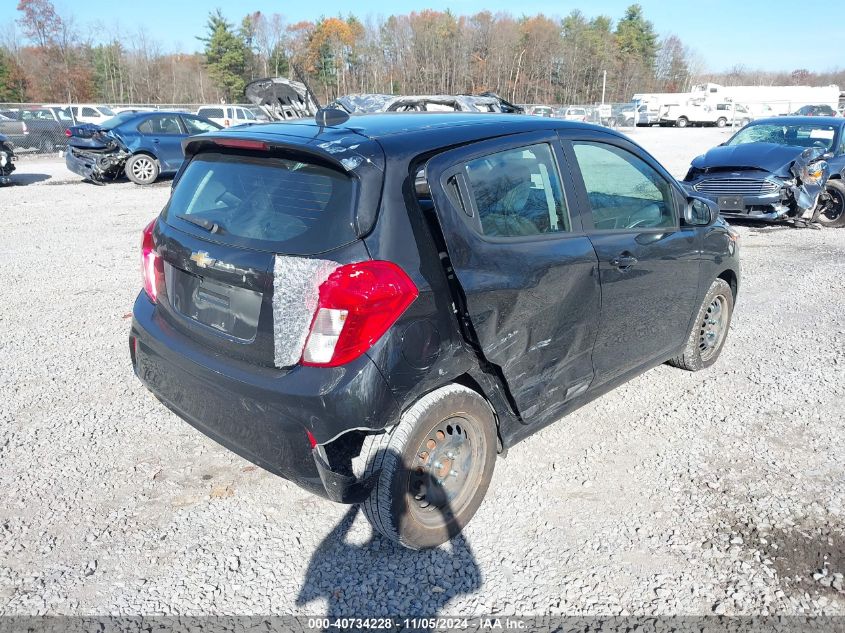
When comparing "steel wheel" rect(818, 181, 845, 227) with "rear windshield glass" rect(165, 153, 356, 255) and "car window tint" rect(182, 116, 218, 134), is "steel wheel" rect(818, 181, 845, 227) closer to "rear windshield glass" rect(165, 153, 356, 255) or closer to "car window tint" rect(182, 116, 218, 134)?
"rear windshield glass" rect(165, 153, 356, 255)

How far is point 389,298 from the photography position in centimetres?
249

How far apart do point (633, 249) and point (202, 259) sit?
7.37 feet

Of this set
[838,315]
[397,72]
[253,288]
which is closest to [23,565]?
[253,288]

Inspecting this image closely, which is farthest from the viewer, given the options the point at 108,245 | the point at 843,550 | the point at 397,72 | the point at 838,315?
the point at 397,72

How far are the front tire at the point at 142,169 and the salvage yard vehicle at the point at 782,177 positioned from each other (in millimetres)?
11725

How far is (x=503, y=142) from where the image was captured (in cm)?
306

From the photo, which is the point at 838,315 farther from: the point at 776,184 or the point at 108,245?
the point at 108,245

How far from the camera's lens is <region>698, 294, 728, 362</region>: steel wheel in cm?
458

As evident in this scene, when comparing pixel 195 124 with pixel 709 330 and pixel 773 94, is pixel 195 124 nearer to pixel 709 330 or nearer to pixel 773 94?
pixel 709 330

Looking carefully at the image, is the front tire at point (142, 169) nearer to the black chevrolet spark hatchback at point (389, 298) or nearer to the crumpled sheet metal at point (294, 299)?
the black chevrolet spark hatchback at point (389, 298)

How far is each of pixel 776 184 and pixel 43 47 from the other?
206ft

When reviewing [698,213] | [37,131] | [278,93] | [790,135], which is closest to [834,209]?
[790,135]

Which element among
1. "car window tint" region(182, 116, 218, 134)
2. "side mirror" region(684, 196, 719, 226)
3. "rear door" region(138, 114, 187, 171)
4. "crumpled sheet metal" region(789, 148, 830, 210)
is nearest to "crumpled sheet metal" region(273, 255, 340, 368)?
"side mirror" region(684, 196, 719, 226)

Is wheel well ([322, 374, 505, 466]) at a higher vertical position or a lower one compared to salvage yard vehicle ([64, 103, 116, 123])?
lower
